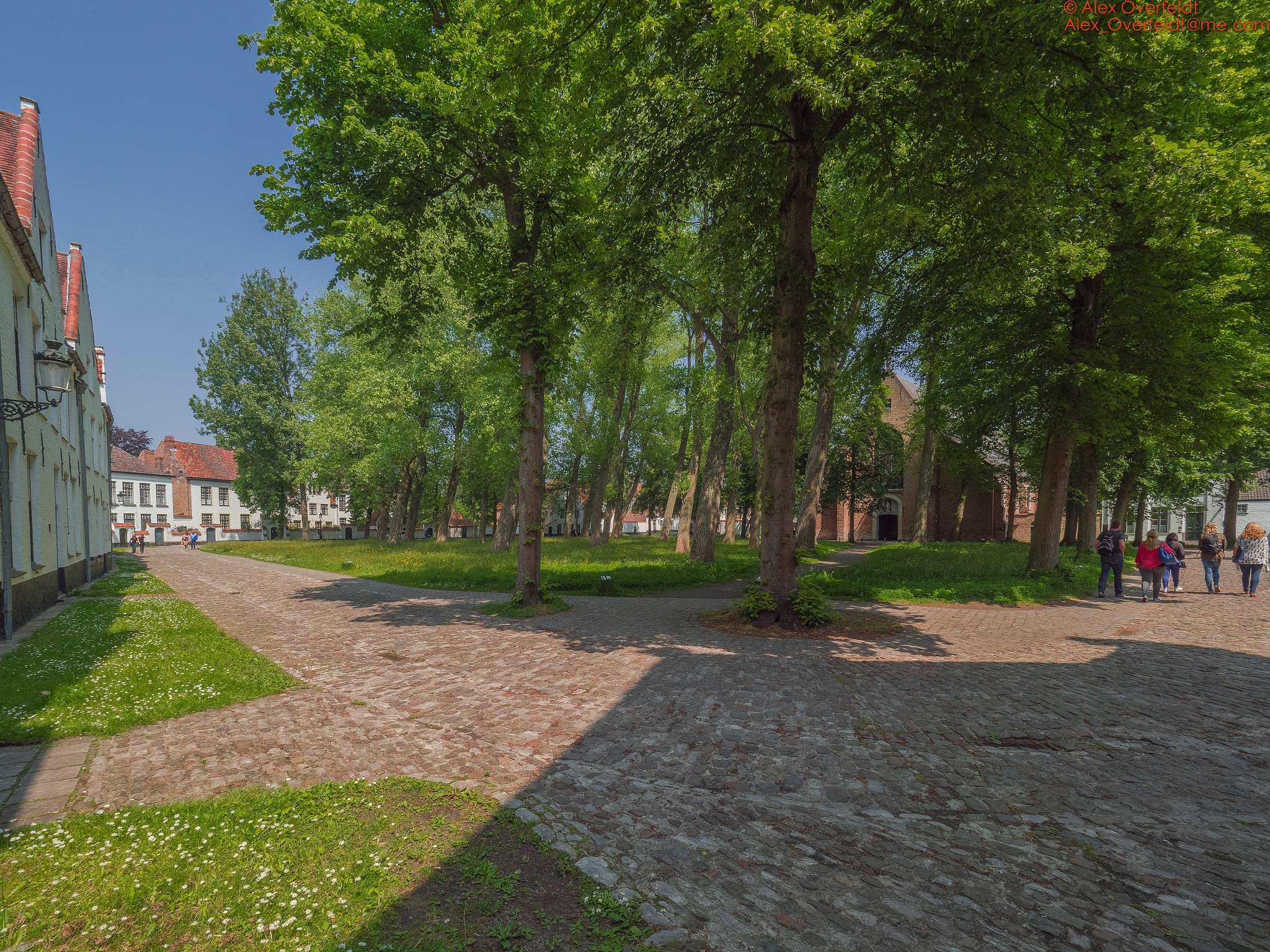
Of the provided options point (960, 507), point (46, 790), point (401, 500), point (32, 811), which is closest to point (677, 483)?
point (401, 500)

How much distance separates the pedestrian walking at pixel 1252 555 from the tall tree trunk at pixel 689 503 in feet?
50.0

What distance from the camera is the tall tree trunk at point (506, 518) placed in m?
27.2

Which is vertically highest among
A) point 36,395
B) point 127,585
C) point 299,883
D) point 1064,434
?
point 36,395

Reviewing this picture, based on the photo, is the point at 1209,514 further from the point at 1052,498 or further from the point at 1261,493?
the point at 1052,498

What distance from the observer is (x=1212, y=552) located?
15.0 m

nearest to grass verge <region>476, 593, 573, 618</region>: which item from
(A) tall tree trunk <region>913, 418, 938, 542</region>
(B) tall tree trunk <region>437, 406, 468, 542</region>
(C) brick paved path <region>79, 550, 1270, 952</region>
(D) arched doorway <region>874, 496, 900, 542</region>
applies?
(C) brick paved path <region>79, 550, 1270, 952</region>

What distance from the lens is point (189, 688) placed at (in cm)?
614

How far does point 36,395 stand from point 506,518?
55.1 feet

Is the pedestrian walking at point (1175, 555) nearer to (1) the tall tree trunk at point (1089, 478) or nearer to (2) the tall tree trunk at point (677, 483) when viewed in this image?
(1) the tall tree trunk at point (1089, 478)

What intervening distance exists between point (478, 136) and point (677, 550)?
16655mm

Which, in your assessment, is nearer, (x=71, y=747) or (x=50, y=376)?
(x=71, y=747)

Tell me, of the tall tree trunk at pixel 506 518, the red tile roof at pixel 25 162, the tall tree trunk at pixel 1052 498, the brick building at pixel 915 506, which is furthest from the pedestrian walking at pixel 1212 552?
the red tile roof at pixel 25 162

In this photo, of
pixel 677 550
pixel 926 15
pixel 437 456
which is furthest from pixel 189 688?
pixel 437 456

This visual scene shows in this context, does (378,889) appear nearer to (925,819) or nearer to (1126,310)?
(925,819)
